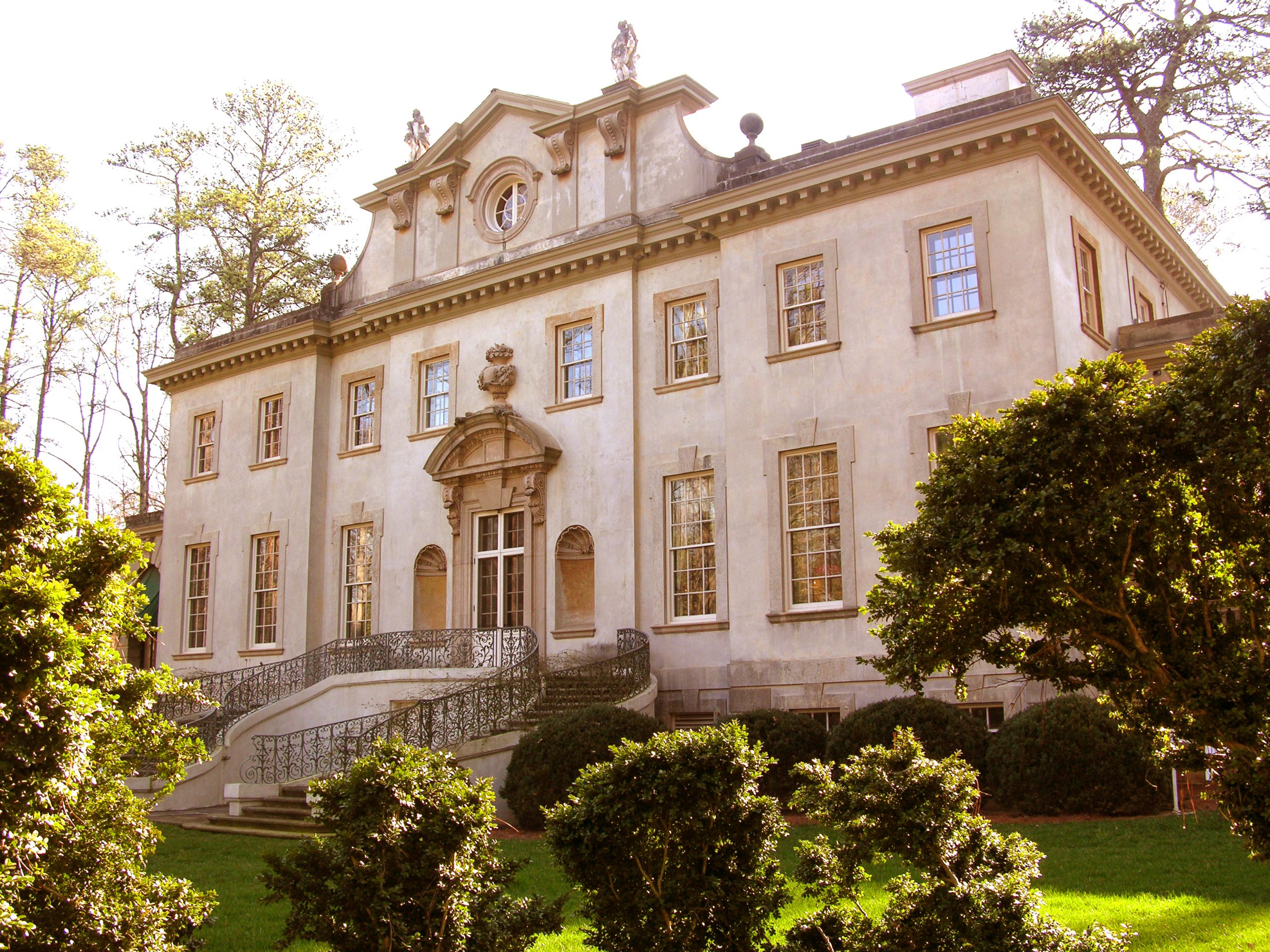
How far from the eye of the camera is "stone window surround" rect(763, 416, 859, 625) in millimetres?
18406

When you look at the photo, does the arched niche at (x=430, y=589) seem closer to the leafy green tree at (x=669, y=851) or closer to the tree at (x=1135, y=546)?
the leafy green tree at (x=669, y=851)

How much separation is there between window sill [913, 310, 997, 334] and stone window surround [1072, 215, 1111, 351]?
5.92 feet

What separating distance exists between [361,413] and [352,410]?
312 millimetres

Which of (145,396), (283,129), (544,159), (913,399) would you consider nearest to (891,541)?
(913,399)

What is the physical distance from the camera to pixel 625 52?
77.8ft

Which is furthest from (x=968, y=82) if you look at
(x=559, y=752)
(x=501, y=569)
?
(x=559, y=752)

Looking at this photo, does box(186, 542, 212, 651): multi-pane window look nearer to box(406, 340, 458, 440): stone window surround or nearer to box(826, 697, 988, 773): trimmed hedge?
box(406, 340, 458, 440): stone window surround

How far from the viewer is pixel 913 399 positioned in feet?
60.0

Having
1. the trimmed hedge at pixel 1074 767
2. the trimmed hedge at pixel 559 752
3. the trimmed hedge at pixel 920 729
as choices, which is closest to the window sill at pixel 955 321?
the trimmed hedge at pixel 920 729

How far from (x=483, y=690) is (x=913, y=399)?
846cm

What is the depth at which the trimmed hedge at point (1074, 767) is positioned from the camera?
13.9 metres

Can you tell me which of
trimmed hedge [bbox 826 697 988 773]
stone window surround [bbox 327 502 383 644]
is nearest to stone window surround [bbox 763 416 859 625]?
trimmed hedge [bbox 826 697 988 773]

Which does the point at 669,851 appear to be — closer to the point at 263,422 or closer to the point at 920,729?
the point at 920,729

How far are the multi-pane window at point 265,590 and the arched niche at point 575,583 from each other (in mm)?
8464
